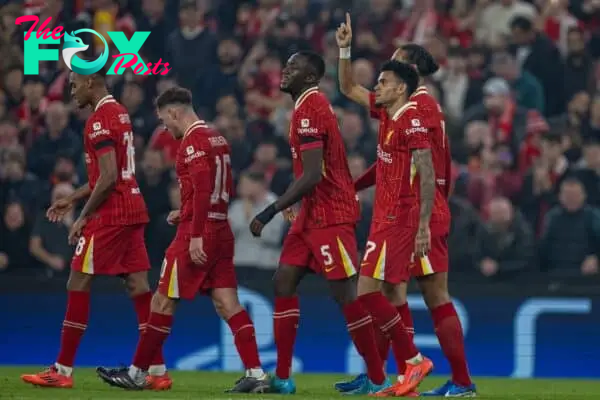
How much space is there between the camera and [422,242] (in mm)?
10961

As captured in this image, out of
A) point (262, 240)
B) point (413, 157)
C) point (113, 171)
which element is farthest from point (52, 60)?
point (413, 157)

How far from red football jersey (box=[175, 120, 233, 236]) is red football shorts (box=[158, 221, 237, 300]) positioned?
0.11 m

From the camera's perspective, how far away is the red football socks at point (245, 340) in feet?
38.7

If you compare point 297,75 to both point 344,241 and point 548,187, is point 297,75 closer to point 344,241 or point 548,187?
point 344,241

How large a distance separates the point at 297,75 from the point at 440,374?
17.2 feet

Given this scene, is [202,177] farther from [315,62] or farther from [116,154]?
[315,62]

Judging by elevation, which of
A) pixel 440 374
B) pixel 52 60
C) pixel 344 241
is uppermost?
pixel 52 60

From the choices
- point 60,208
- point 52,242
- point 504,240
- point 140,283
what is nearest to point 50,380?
point 140,283

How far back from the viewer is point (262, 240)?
16969 millimetres

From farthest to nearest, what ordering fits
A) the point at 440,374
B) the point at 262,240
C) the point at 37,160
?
the point at 37,160 → the point at 262,240 → the point at 440,374

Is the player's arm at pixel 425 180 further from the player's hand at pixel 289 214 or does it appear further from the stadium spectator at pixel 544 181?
the stadium spectator at pixel 544 181

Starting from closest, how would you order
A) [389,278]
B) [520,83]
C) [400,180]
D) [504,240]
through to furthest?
A: [389,278] → [400,180] → [504,240] → [520,83]

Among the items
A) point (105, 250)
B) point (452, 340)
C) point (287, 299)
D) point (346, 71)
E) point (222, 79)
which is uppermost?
point (222, 79)

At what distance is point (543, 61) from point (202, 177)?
9.17m
